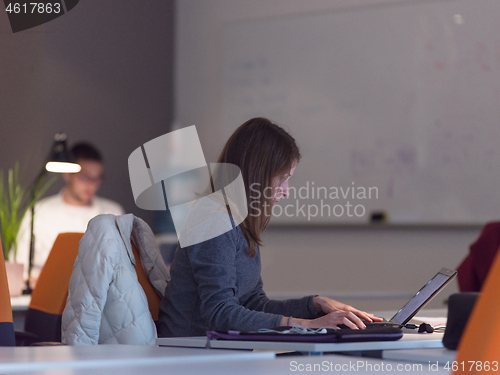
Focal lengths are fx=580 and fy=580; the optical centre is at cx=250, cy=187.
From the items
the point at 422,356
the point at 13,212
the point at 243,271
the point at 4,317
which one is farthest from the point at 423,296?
the point at 13,212

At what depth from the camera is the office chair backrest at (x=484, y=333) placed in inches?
16.2

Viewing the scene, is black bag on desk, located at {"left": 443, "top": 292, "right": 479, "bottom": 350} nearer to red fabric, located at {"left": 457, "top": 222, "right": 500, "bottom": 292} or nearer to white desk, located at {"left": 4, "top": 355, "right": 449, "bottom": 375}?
white desk, located at {"left": 4, "top": 355, "right": 449, "bottom": 375}

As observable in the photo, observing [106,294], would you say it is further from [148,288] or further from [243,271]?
[243,271]

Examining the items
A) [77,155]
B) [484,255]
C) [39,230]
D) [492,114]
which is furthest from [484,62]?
[39,230]

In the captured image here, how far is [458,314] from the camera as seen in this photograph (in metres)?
0.86

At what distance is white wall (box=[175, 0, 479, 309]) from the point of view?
3.41m

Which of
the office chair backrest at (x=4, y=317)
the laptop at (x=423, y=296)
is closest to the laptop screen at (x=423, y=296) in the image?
the laptop at (x=423, y=296)

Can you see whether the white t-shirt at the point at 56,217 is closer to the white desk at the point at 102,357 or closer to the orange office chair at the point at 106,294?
the orange office chair at the point at 106,294

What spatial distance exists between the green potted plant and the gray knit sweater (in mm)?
1186

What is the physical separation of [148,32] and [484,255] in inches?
112

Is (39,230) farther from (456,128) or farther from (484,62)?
(484,62)

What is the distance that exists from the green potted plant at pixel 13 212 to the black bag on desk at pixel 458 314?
1978 millimetres

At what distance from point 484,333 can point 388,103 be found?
335cm

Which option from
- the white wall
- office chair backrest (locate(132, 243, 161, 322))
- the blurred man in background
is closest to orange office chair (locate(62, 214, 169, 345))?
office chair backrest (locate(132, 243, 161, 322))
